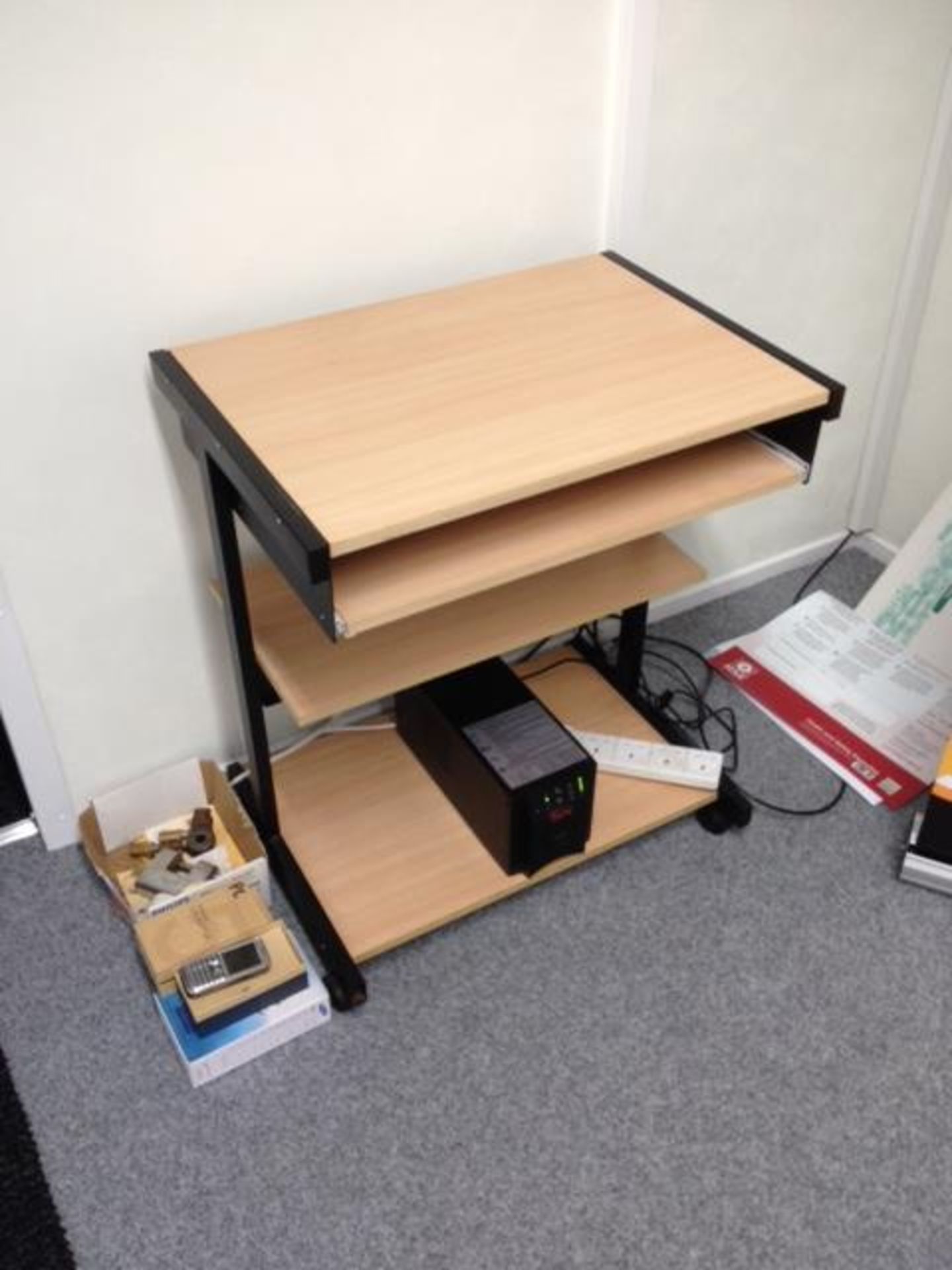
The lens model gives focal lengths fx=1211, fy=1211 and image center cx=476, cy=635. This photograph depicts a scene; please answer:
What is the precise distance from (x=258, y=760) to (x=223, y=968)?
0.95 feet

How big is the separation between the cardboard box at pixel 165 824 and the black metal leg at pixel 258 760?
0.03 meters

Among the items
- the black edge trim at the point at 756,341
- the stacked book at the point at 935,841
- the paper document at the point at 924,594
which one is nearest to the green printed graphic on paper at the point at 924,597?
the paper document at the point at 924,594

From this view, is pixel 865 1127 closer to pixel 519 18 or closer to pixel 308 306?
pixel 308 306

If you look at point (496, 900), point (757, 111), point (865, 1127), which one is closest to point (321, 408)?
point (496, 900)

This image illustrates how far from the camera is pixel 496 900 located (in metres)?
1.79

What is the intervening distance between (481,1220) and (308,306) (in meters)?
1.17

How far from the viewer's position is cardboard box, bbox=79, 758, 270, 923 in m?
1.72

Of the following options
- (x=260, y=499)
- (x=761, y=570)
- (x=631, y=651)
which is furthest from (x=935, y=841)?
(x=260, y=499)

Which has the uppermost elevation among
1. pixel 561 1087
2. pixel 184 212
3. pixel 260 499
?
pixel 184 212

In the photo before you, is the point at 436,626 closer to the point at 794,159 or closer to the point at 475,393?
the point at 475,393

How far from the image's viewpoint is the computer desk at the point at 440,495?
1.28 metres

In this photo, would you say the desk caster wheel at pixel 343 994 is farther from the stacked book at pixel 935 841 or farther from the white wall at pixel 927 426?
the white wall at pixel 927 426

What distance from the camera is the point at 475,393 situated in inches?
55.4

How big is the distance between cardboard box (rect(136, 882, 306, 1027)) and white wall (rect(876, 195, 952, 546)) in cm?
154
